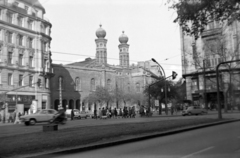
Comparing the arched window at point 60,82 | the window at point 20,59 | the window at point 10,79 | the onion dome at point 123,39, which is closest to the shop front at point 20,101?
the window at point 10,79

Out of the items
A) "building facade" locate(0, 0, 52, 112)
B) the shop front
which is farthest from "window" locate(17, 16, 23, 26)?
the shop front

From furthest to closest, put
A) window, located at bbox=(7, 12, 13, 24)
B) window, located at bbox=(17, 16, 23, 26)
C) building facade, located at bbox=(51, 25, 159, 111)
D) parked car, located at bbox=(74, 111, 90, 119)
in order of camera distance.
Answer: building facade, located at bbox=(51, 25, 159, 111), parked car, located at bbox=(74, 111, 90, 119), window, located at bbox=(17, 16, 23, 26), window, located at bbox=(7, 12, 13, 24)

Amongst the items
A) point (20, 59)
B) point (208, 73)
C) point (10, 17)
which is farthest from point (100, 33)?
point (20, 59)

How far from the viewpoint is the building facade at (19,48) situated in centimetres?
3967

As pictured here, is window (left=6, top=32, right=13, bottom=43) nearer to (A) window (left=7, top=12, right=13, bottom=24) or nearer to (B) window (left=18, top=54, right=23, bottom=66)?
(A) window (left=7, top=12, right=13, bottom=24)

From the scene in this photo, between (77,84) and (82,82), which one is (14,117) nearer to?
(77,84)

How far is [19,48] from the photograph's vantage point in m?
40.8

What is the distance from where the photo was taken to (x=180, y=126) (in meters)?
16.1

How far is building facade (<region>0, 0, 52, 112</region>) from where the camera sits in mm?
39675

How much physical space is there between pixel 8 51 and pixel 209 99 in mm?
35664

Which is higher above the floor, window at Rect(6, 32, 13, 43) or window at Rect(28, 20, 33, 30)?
window at Rect(28, 20, 33, 30)

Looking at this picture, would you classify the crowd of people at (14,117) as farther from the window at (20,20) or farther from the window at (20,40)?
the window at (20,20)

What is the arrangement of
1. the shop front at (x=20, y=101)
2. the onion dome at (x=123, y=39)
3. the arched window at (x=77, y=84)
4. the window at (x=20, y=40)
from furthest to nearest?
the onion dome at (x=123, y=39) → the arched window at (x=77, y=84) → the window at (x=20, y=40) → the shop front at (x=20, y=101)

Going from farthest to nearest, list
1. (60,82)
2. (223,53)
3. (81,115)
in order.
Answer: (60,82), (81,115), (223,53)
